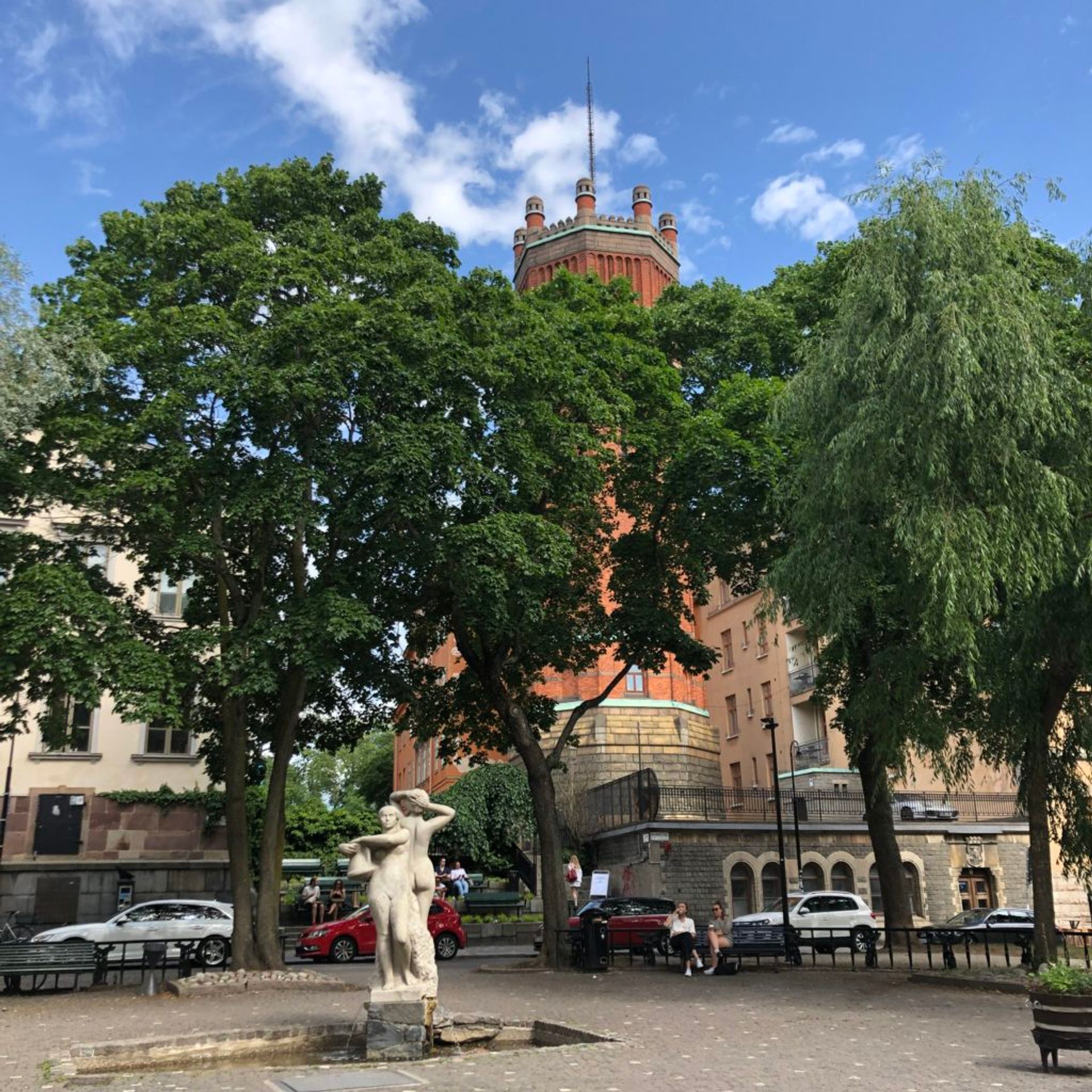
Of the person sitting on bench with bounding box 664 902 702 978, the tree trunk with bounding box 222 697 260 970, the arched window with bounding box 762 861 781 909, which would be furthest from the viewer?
the arched window with bounding box 762 861 781 909

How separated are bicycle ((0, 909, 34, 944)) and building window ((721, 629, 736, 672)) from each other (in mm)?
33132

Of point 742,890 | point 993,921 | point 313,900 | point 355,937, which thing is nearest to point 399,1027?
point 355,937

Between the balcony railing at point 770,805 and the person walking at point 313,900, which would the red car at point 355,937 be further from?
the balcony railing at point 770,805

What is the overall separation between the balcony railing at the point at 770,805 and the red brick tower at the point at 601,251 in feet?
112

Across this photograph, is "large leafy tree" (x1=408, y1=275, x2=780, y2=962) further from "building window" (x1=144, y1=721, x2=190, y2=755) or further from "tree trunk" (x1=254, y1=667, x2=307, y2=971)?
"building window" (x1=144, y1=721, x2=190, y2=755)

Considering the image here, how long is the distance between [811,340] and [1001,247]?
4228mm

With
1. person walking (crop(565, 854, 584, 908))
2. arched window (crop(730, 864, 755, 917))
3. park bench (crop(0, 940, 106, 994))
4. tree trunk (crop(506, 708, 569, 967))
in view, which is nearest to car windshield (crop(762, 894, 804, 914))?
arched window (crop(730, 864, 755, 917))

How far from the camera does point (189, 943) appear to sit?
2316cm

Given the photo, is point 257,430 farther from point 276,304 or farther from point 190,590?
point 190,590

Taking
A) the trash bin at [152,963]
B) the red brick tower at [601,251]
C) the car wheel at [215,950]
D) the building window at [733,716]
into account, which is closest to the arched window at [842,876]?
the building window at [733,716]

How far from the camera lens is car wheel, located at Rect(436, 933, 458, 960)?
84.4 ft

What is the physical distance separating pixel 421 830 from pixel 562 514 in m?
10.8

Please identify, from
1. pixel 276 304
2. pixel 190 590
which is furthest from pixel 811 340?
pixel 190 590

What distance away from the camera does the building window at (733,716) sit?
5172cm
